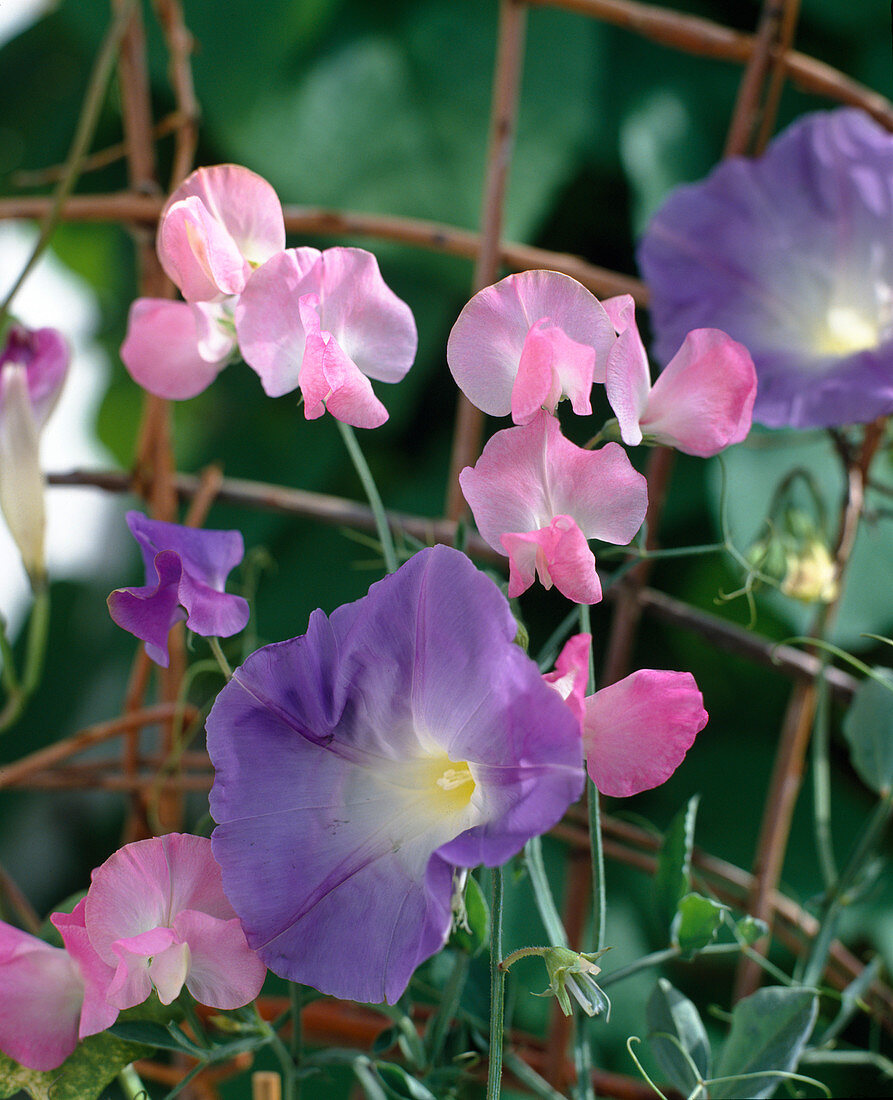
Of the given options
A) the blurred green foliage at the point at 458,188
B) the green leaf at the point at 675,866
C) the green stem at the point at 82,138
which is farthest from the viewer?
the blurred green foliage at the point at 458,188

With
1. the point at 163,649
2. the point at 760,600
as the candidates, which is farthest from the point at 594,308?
the point at 760,600

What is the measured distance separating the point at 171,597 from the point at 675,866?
0.60 ft

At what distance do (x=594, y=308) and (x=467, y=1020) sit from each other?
24cm

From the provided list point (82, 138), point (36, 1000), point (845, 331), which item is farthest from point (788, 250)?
point (36, 1000)

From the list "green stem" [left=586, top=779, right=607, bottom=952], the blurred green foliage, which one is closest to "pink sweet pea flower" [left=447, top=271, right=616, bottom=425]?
"green stem" [left=586, top=779, right=607, bottom=952]

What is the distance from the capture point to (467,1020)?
334mm

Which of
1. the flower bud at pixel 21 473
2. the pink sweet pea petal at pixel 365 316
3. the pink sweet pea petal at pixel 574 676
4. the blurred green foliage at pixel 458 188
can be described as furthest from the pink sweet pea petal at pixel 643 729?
the blurred green foliage at pixel 458 188

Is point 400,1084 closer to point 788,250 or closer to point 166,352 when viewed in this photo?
point 166,352

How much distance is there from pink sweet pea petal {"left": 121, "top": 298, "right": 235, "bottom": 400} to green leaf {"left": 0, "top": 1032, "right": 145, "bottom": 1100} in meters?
0.20

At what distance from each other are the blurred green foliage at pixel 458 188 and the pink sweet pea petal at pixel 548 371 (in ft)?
1.86

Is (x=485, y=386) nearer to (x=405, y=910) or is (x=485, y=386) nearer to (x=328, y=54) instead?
(x=405, y=910)

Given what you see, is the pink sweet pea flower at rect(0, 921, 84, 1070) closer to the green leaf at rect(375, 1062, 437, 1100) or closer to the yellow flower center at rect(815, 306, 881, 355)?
the green leaf at rect(375, 1062, 437, 1100)

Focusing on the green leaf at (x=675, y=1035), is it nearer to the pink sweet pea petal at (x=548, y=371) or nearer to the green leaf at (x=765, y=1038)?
the green leaf at (x=765, y=1038)

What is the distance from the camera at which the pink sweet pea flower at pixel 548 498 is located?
0.75ft
